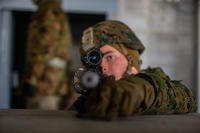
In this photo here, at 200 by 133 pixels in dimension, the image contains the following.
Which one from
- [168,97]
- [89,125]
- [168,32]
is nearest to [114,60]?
[168,97]

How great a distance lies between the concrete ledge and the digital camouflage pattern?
129 centimetres

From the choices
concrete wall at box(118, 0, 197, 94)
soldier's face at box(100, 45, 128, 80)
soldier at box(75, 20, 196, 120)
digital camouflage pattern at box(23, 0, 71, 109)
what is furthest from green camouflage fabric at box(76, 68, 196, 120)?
concrete wall at box(118, 0, 197, 94)

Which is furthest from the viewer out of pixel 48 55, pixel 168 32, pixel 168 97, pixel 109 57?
pixel 168 32

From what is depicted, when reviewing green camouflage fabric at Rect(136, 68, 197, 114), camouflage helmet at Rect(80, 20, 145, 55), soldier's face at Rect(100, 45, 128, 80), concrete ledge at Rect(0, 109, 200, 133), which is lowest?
concrete ledge at Rect(0, 109, 200, 133)

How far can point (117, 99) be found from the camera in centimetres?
36

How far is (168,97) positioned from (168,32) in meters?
1.78

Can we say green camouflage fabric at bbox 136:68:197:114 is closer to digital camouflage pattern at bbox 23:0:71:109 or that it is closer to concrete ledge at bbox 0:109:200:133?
concrete ledge at bbox 0:109:200:133

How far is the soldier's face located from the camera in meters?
0.71

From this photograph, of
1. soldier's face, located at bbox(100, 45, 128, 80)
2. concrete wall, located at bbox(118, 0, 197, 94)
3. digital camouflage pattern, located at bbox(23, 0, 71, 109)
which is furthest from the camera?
concrete wall, located at bbox(118, 0, 197, 94)

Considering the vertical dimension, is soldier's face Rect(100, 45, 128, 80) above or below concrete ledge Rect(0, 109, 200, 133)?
above

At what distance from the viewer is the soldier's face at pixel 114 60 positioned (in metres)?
0.71

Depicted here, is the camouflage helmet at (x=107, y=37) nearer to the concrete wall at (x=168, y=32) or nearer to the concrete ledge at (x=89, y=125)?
the concrete ledge at (x=89, y=125)

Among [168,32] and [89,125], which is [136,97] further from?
[168,32]

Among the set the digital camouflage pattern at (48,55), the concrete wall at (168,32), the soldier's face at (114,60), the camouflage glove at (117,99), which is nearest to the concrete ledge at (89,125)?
the camouflage glove at (117,99)
